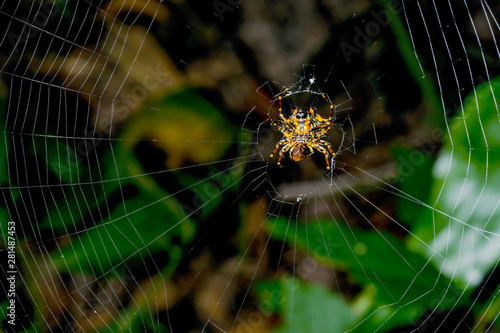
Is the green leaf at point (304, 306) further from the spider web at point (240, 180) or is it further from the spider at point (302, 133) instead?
the spider at point (302, 133)

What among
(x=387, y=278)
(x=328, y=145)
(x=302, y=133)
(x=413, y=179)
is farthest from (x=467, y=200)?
(x=302, y=133)

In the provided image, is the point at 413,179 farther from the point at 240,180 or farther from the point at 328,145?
the point at 328,145

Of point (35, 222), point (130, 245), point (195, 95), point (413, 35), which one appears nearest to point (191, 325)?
point (130, 245)

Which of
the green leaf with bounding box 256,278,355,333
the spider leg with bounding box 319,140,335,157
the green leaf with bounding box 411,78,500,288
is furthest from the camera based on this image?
the spider leg with bounding box 319,140,335,157

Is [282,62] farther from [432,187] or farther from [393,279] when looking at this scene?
[393,279]

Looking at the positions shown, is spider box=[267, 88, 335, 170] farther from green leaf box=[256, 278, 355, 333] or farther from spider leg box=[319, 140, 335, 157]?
green leaf box=[256, 278, 355, 333]

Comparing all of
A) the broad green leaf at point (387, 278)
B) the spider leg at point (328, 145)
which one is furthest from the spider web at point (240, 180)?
the spider leg at point (328, 145)

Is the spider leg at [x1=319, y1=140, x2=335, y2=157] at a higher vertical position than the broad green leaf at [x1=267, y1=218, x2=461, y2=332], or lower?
higher

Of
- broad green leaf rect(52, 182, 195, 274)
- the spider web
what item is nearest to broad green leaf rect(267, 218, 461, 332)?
the spider web
